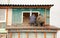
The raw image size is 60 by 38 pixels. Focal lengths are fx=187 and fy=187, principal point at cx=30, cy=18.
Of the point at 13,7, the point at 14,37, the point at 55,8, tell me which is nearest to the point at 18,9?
the point at 13,7

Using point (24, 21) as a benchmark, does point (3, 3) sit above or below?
above

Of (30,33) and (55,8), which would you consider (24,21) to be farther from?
(30,33)

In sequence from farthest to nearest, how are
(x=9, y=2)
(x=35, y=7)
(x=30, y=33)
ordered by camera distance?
(x=9, y=2) → (x=35, y=7) → (x=30, y=33)

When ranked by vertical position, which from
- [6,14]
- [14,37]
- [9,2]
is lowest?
[14,37]

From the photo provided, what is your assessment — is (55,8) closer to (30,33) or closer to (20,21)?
(20,21)

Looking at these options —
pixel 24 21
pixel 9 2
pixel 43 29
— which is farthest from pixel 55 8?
pixel 43 29

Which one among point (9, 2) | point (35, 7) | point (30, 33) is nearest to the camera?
point (30, 33)

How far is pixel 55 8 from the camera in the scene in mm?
22688

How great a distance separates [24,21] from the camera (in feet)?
71.5

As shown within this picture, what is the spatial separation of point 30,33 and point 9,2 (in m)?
9.92

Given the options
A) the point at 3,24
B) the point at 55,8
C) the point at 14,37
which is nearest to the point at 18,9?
the point at 3,24

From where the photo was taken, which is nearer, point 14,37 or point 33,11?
point 14,37

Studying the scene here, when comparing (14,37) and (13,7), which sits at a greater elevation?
(13,7)

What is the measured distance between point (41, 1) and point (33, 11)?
1.82 m
